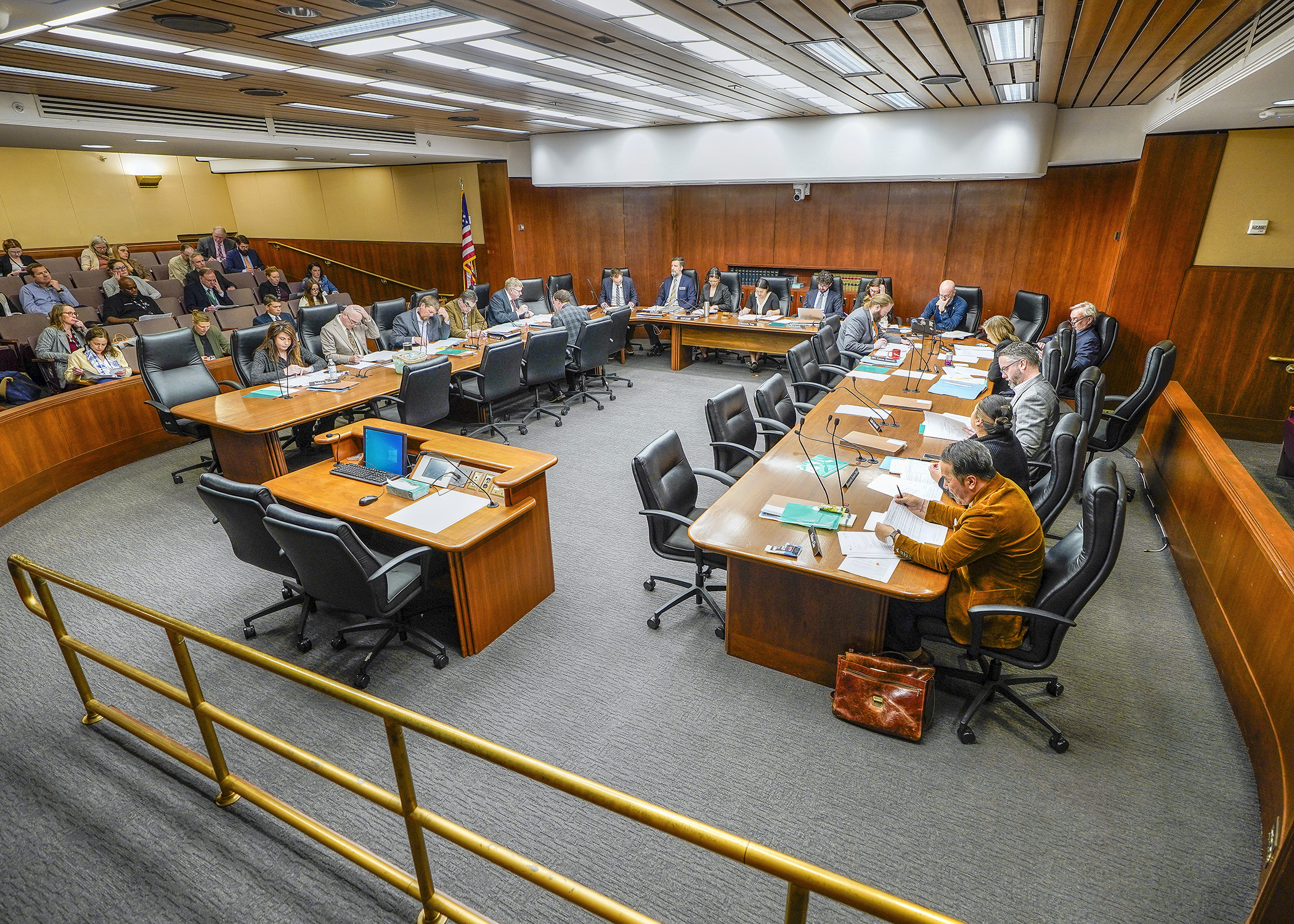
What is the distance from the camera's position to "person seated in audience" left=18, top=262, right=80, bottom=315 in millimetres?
8203

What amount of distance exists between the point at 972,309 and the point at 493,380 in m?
5.85

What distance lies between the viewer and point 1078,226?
813 centimetres

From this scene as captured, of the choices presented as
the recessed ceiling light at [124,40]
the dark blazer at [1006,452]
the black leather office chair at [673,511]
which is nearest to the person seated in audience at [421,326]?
the recessed ceiling light at [124,40]

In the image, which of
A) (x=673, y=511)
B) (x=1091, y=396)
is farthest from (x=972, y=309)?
(x=673, y=511)

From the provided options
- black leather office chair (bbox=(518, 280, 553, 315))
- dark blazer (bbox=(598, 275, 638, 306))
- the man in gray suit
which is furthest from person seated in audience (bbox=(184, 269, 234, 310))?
the man in gray suit

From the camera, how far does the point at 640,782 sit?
105 inches

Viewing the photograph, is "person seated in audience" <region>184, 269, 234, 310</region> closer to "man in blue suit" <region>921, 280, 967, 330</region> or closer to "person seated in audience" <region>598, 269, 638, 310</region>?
"person seated in audience" <region>598, 269, 638, 310</region>

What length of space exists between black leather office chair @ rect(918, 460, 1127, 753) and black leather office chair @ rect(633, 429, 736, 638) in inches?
44.0

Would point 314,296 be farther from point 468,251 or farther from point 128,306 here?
point 468,251

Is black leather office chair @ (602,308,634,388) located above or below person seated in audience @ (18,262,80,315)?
below

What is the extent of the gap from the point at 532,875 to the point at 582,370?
6.18 m

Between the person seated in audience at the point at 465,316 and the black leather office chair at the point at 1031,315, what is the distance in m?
6.14

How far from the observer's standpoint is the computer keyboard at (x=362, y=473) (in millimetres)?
3686

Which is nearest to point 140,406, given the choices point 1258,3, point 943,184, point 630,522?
point 630,522
